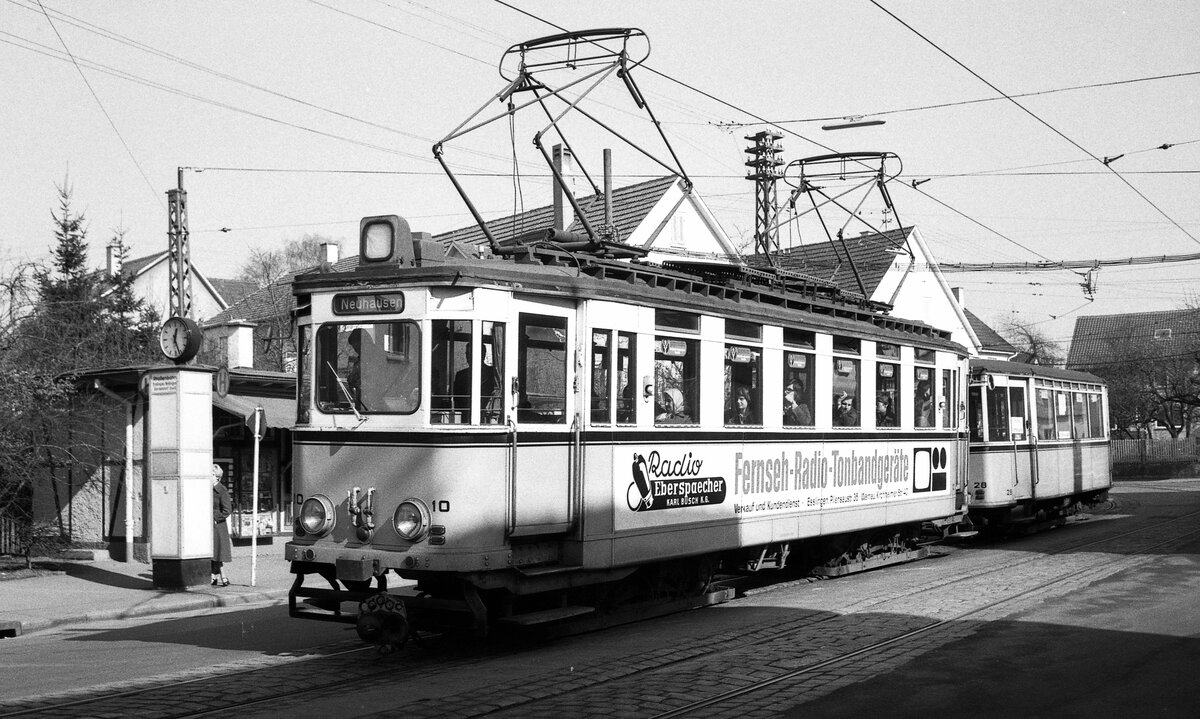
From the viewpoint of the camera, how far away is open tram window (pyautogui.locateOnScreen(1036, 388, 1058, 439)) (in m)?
22.2

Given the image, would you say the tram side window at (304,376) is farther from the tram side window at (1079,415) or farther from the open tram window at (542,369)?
the tram side window at (1079,415)

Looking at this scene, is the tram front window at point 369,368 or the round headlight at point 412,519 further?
the tram front window at point 369,368

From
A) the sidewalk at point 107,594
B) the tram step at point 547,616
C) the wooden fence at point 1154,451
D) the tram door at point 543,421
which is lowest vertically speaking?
the sidewalk at point 107,594

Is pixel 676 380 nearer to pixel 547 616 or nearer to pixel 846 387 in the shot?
pixel 547 616

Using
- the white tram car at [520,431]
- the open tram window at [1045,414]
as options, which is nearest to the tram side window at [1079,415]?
the open tram window at [1045,414]

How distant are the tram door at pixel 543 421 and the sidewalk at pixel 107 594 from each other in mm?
6662

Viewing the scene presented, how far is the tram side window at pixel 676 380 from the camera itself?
1098 cm

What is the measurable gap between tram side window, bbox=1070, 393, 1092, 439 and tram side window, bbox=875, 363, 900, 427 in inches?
403

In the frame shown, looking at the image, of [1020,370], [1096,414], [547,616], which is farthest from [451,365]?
[1096,414]

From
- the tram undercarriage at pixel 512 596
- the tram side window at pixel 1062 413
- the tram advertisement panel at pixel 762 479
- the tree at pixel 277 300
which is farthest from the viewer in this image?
the tree at pixel 277 300

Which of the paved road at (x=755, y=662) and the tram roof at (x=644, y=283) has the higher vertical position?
the tram roof at (x=644, y=283)

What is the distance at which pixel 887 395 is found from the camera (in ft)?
50.0

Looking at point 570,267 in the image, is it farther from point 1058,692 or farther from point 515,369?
point 1058,692

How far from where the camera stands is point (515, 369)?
31.4 ft
